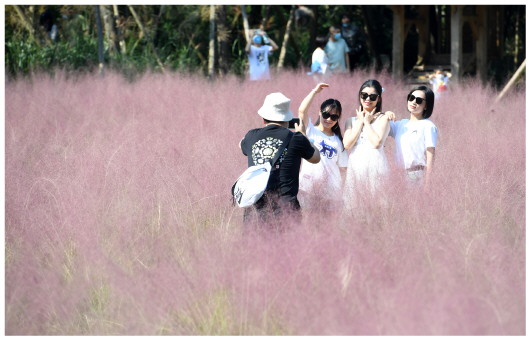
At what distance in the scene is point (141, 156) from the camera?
269 inches

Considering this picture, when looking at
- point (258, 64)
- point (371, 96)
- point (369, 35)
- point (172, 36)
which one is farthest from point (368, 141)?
point (172, 36)

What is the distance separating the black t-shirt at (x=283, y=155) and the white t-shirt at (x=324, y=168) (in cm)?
33

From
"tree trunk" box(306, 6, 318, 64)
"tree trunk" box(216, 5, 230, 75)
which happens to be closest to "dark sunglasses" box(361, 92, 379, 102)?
"tree trunk" box(216, 5, 230, 75)

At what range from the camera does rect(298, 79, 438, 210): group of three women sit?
4.87m

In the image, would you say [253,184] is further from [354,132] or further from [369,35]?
[369,35]

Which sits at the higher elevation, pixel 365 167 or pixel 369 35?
pixel 369 35

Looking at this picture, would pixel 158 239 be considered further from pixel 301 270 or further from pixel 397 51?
pixel 397 51

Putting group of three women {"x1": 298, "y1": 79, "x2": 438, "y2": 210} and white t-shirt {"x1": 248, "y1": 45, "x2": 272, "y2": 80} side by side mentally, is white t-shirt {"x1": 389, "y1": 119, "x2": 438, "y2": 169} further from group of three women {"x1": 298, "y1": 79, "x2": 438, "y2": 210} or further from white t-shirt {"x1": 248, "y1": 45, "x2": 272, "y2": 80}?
white t-shirt {"x1": 248, "y1": 45, "x2": 272, "y2": 80}

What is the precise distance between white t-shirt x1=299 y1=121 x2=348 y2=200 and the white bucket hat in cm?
→ 45

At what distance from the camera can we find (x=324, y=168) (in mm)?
4949

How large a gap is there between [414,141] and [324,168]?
0.63 metres

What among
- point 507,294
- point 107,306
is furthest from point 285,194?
point 507,294

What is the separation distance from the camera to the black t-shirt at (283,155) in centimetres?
448

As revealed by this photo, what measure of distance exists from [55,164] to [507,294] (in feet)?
13.0
